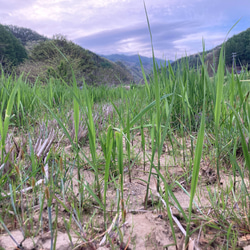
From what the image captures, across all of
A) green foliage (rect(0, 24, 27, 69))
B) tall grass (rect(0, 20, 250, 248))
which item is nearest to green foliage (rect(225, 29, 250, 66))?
green foliage (rect(0, 24, 27, 69))

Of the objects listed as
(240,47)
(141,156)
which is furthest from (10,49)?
(240,47)

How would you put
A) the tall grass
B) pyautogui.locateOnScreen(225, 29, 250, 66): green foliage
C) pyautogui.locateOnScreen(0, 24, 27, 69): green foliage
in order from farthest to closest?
pyautogui.locateOnScreen(225, 29, 250, 66): green foliage, pyautogui.locateOnScreen(0, 24, 27, 69): green foliage, the tall grass

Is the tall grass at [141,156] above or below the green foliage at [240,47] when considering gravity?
below

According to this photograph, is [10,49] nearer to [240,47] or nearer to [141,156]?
[141,156]

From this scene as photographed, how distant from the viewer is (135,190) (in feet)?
3.21

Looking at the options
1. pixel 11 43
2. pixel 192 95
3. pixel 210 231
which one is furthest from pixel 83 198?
pixel 11 43

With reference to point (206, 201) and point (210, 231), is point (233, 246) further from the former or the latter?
point (206, 201)

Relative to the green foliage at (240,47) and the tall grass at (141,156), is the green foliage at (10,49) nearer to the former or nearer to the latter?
the tall grass at (141,156)

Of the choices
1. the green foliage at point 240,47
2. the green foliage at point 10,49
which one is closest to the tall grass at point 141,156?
the green foliage at point 10,49

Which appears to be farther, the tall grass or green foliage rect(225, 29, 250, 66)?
green foliage rect(225, 29, 250, 66)

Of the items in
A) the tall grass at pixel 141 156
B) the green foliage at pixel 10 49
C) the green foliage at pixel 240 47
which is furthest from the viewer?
the green foliage at pixel 240 47

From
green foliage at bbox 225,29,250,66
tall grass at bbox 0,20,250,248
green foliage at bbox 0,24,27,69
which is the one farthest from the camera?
green foliage at bbox 225,29,250,66

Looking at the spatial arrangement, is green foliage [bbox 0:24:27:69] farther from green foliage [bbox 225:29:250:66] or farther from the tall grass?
green foliage [bbox 225:29:250:66]

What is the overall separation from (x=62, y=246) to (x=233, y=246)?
19.6 inches
